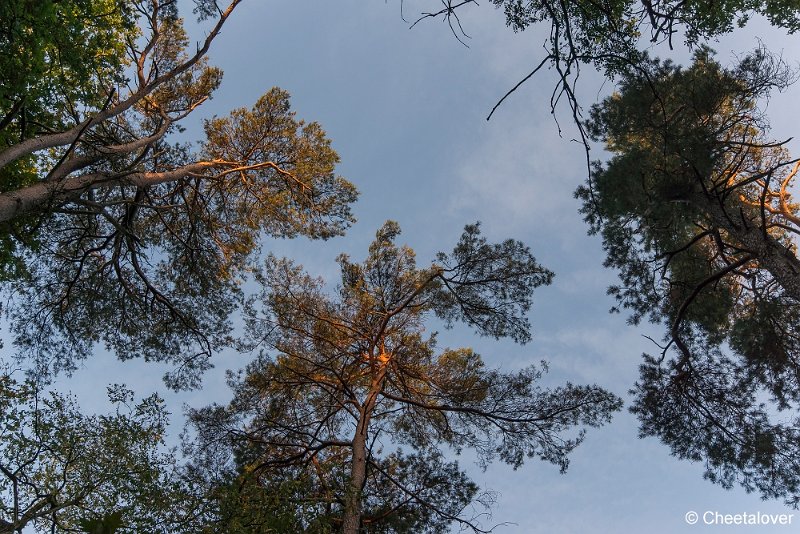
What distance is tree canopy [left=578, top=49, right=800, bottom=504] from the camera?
994cm

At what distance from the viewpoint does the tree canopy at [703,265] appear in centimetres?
994

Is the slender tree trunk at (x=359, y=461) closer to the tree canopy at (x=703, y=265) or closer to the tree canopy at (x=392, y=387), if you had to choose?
the tree canopy at (x=392, y=387)

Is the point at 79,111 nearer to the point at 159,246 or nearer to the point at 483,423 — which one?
the point at 159,246

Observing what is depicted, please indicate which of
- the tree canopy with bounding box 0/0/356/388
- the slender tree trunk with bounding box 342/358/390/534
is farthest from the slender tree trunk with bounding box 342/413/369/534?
the tree canopy with bounding box 0/0/356/388

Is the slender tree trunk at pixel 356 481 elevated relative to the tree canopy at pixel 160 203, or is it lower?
lower

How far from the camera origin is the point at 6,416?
25.6 ft

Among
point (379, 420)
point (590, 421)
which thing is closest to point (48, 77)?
point (379, 420)

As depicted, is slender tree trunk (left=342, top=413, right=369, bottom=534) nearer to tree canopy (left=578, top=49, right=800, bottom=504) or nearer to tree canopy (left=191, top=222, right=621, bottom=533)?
tree canopy (left=191, top=222, right=621, bottom=533)

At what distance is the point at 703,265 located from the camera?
1330 centimetres

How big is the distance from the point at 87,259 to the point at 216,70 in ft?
18.1

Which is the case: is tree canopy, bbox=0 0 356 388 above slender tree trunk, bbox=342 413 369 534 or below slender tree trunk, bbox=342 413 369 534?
above

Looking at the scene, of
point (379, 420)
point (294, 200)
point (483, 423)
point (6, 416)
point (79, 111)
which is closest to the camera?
point (6, 416)

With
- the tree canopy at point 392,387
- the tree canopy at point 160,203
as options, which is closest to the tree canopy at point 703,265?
the tree canopy at point 392,387

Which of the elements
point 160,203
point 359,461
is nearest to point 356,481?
point 359,461
